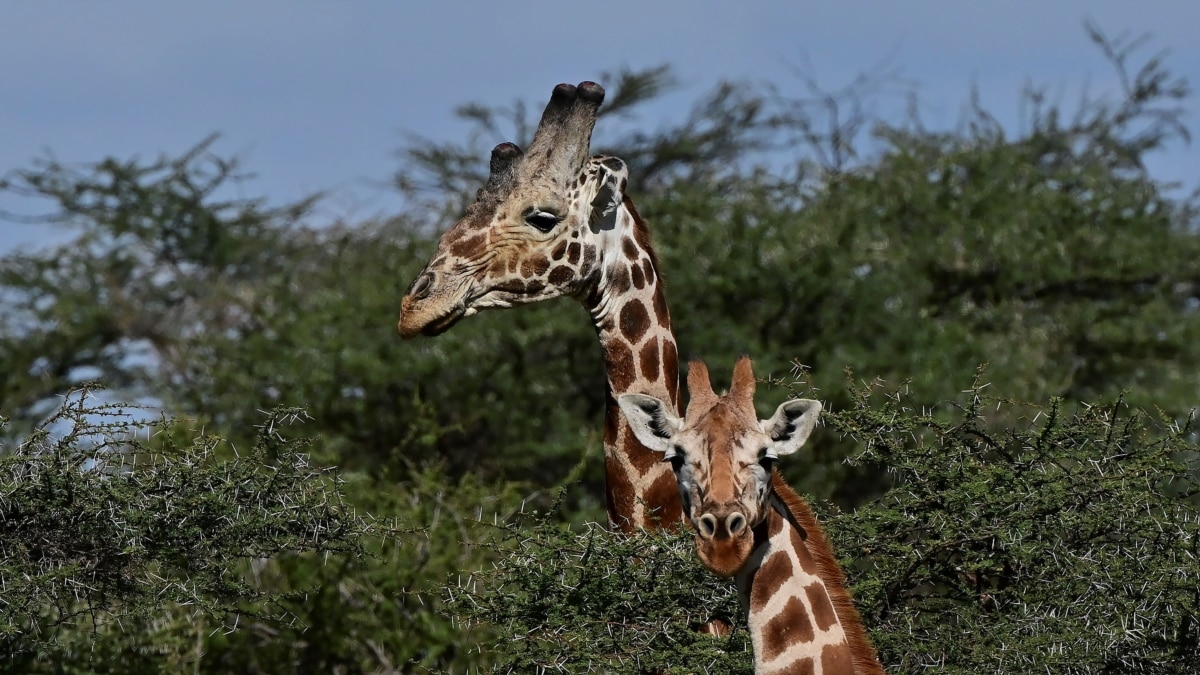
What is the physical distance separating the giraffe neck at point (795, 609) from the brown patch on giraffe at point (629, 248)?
2.47 meters

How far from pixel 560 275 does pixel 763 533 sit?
8.22 feet

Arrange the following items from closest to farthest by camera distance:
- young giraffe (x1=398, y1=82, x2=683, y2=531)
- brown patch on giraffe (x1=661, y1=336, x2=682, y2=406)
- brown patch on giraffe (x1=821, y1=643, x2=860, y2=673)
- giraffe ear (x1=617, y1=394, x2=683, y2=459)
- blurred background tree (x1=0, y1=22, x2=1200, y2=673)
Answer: brown patch on giraffe (x1=821, y1=643, x2=860, y2=673), giraffe ear (x1=617, y1=394, x2=683, y2=459), young giraffe (x1=398, y1=82, x2=683, y2=531), brown patch on giraffe (x1=661, y1=336, x2=682, y2=406), blurred background tree (x1=0, y1=22, x2=1200, y2=673)

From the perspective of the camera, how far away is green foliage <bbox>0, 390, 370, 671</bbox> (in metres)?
7.91

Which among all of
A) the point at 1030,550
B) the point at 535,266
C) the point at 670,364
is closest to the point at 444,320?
the point at 535,266

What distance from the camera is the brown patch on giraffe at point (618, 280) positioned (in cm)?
818

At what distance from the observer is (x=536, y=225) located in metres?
8.10

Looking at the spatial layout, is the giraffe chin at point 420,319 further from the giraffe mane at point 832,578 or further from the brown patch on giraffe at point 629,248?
the giraffe mane at point 832,578

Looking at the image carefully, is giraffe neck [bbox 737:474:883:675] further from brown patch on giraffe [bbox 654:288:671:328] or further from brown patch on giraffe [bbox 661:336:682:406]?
brown patch on giraffe [bbox 654:288:671:328]

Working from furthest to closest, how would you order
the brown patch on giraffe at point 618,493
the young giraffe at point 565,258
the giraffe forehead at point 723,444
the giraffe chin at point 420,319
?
the young giraffe at point 565,258 → the giraffe chin at point 420,319 → the brown patch on giraffe at point 618,493 → the giraffe forehead at point 723,444

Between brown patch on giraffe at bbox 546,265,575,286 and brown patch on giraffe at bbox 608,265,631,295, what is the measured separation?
0.67ft

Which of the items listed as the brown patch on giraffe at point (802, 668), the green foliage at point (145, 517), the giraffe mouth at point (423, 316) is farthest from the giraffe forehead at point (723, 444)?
the green foliage at point (145, 517)

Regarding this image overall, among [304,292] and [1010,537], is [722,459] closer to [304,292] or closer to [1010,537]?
[1010,537]

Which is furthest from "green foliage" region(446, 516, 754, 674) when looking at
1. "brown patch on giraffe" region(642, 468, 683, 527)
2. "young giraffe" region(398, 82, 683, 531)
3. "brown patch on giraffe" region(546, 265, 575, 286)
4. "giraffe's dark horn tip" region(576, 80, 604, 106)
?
"giraffe's dark horn tip" region(576, 80, 604, 106)

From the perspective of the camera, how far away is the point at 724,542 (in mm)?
5426
